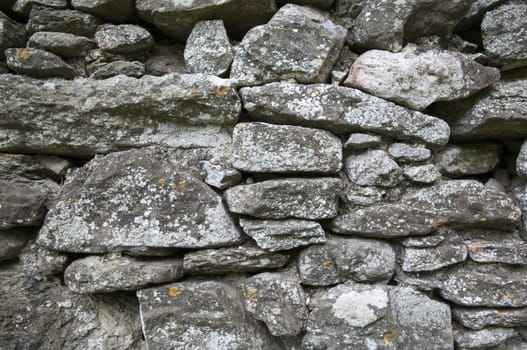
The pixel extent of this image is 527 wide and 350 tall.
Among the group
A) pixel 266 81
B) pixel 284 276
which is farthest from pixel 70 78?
pixel 284 276

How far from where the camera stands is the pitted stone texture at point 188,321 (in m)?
1.55

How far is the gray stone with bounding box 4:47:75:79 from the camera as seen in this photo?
1586 mm

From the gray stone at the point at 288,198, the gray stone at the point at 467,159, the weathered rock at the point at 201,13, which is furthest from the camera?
the gray stone at the point at 467,159

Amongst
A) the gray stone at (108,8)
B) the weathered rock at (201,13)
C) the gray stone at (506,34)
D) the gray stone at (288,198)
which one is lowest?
the gray stone at (288,198)

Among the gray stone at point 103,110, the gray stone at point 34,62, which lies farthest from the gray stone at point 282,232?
the gray stone at point 34,62

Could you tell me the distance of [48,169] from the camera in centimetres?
172

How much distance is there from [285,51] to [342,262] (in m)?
1.16

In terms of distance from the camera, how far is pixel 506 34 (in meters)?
1.61

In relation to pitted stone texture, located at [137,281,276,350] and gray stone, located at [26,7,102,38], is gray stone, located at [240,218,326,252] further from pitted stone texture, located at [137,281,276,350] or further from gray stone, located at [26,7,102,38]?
gray stone, located at [26,7,102,38]

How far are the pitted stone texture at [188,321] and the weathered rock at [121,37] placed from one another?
1352mm

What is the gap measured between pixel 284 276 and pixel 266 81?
41.6 inches

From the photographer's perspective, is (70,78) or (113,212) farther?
(70,78)

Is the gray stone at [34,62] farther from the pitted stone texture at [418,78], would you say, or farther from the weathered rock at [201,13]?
the pitted stone texture at [418,78]

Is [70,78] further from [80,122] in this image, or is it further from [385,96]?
[385,96]
